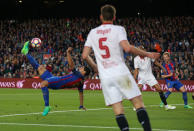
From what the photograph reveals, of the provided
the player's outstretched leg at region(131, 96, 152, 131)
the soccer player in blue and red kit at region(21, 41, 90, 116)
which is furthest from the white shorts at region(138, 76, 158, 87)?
the player's outstretched leg at region(131, 96, 152, 131)

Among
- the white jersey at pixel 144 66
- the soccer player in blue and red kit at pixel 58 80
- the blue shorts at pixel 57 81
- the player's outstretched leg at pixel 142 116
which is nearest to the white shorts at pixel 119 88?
the player's outstretched leg at pixel 142 116

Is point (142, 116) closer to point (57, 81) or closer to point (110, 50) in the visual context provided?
point (110, 50)

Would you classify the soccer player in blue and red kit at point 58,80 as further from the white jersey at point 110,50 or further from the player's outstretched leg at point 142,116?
the player's outstretched leg at point 142,116

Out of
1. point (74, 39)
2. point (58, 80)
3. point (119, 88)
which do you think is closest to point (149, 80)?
point (58, 80)

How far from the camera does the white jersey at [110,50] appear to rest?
6410mm

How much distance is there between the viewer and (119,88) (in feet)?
21.1

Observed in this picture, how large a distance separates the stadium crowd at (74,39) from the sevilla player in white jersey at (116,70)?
21.1 m

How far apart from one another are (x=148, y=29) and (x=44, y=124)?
84.9 ft

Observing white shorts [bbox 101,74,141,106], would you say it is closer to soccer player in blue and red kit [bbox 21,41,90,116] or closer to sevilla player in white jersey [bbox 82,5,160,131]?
sevilla player in white jersey [bbox 82,5,160,131]

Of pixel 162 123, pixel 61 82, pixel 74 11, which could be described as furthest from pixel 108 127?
pixel 74 11

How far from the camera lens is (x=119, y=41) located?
6359 mm

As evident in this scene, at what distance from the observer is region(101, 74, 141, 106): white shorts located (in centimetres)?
638

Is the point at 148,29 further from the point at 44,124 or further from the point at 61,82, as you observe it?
the point at 44,124

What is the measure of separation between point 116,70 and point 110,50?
0.34m
